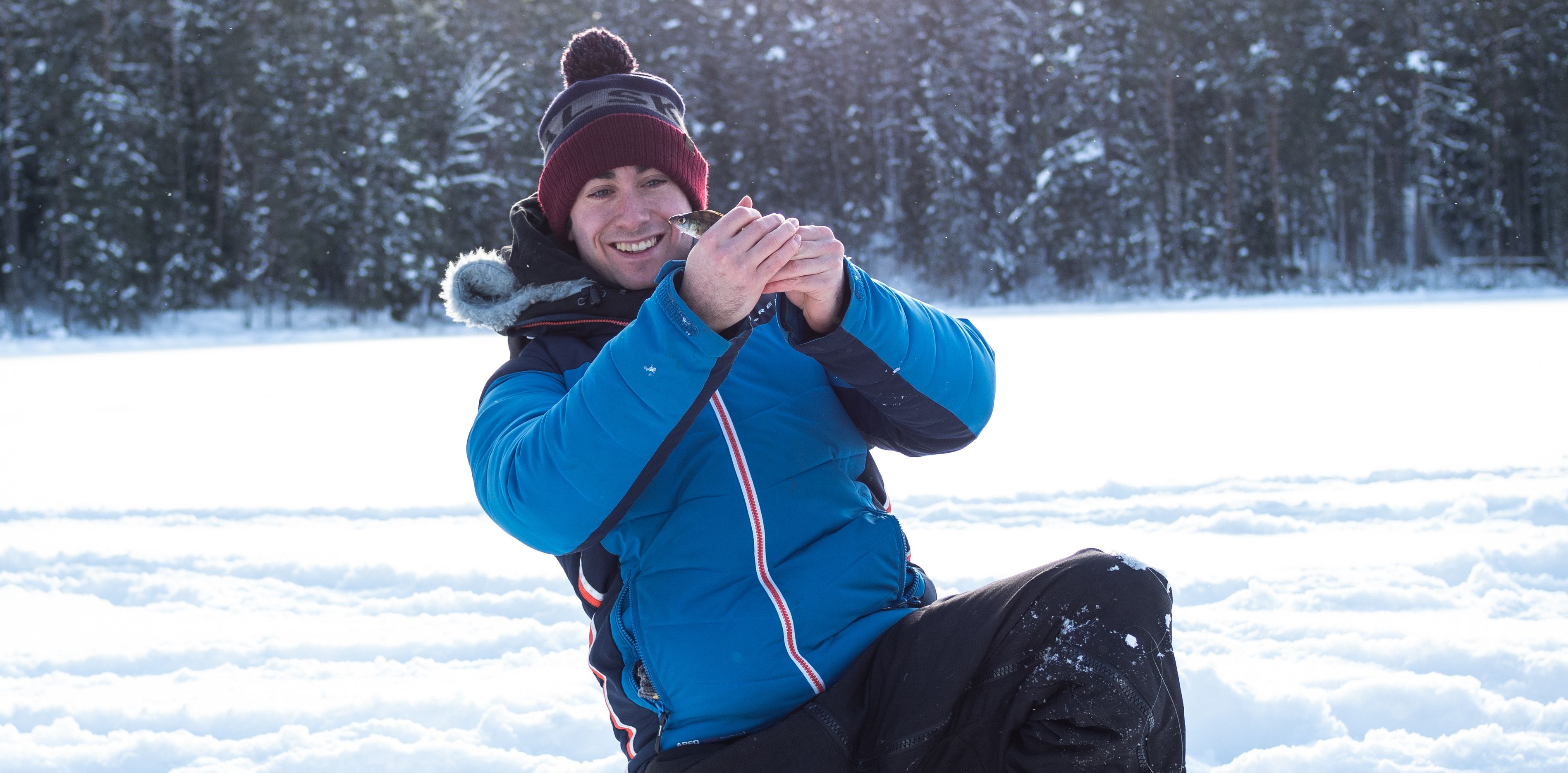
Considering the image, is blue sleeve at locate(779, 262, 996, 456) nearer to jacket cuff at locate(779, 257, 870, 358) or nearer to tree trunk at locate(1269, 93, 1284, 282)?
jacket cuff at locate(779, 257, 870, 358)

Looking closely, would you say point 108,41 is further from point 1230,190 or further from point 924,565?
point 1230,190

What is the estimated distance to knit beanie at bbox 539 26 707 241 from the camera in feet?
6.12

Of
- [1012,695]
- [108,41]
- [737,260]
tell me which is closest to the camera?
[737,260]

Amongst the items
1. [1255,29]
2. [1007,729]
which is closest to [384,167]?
[1255,29]

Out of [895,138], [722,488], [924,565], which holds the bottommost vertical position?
[924,565]

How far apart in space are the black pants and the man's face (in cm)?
83

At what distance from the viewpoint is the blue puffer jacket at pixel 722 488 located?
4.43 ft

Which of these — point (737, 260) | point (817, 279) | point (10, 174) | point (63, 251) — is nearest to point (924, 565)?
point (817, 279)

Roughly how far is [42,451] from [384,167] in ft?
72.2

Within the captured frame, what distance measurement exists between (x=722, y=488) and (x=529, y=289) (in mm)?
533

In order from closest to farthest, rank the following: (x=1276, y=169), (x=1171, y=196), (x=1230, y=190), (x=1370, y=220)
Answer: (x=1276, y=169) → (x=1230, y=190) → (x=1171, y=196) → (x=1370, y=220)

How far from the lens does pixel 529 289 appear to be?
1.75 metres

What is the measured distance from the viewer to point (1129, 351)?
12344mm

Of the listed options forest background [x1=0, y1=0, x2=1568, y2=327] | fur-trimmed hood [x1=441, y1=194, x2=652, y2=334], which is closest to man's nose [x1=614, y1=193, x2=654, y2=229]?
fur-trimmed hood [x1=441, y1=194, x2=652, y2=334]
